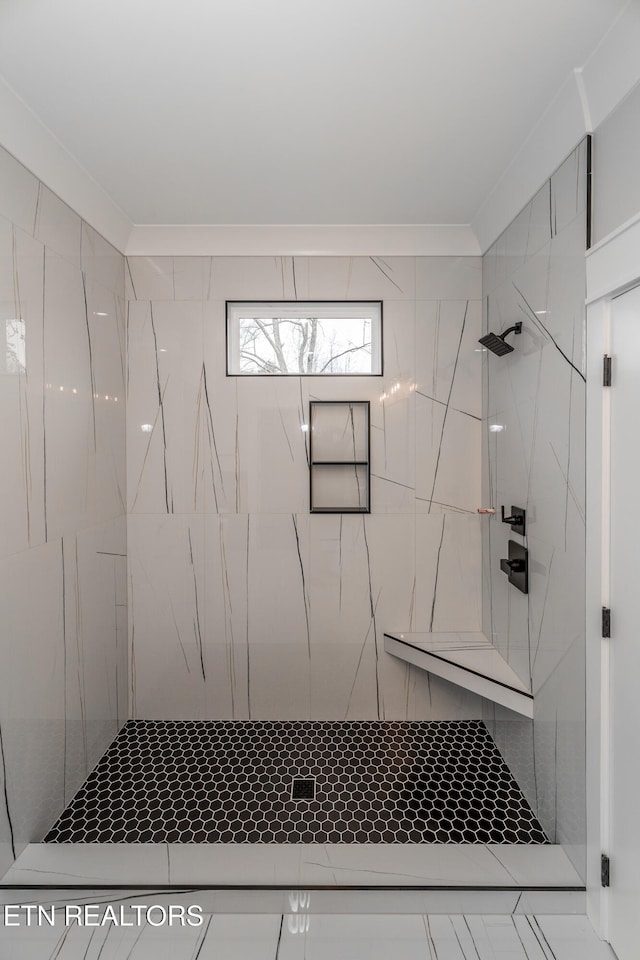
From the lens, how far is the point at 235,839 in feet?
6.28

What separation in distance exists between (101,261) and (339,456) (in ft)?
4.94

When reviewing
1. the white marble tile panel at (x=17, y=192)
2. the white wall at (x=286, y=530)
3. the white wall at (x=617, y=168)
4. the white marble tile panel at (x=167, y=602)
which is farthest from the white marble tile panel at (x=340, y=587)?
the white marble tile panel at (x=17, y=192)

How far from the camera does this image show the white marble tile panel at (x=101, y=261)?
2271mm

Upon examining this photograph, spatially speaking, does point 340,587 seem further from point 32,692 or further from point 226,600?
point 32,692

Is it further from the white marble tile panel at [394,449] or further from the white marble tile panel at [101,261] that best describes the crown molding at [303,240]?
the white marble tile panel at [394,449]

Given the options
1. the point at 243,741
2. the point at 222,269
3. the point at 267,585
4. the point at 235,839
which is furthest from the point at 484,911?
the point at 222,269

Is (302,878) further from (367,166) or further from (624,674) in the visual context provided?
(367,166)

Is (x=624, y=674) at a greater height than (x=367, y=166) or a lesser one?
lesser

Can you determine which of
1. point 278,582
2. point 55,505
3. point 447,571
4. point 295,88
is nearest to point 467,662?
point 447,571

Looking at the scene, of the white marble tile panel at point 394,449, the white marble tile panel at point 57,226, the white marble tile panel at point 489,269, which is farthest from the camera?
the white marble tile panel at point 394,449

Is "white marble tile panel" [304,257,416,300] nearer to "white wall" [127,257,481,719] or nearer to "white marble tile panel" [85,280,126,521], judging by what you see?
"white wall" [127,257,481,719]

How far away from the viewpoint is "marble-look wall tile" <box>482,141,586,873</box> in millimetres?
1693

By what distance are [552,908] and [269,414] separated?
229 centimetres

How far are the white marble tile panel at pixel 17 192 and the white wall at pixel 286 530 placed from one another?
0.86 m
